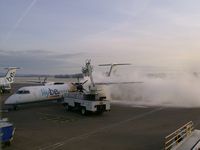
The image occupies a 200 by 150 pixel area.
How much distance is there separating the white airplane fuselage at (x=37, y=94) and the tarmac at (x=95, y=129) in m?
2.09

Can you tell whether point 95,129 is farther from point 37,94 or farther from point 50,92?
point 50,92

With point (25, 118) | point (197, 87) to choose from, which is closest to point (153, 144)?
point (25, 118)

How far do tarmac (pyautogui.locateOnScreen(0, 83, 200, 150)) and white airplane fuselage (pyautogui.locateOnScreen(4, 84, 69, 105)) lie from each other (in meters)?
2.09

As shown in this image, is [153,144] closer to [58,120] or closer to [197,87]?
[58,120]

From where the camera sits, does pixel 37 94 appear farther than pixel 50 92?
No

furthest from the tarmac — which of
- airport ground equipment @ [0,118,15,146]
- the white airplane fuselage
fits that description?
the white airplane fuselage

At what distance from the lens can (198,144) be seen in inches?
489

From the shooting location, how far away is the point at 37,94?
35906mm

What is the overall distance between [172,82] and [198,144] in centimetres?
3317

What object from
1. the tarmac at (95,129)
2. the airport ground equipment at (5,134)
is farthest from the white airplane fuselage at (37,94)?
the airport ground equipment at (5,134)

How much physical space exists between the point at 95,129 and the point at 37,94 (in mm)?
15290

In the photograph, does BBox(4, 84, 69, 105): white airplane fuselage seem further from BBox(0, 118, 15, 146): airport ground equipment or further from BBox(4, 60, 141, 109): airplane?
BBox(0, 118, 15, 146): airport ground equipment

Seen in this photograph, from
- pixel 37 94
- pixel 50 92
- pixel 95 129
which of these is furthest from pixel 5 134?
pixel 50 92

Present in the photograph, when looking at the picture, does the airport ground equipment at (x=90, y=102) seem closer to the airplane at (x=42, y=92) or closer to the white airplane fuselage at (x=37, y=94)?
the airplane at (x=42, y=92)
